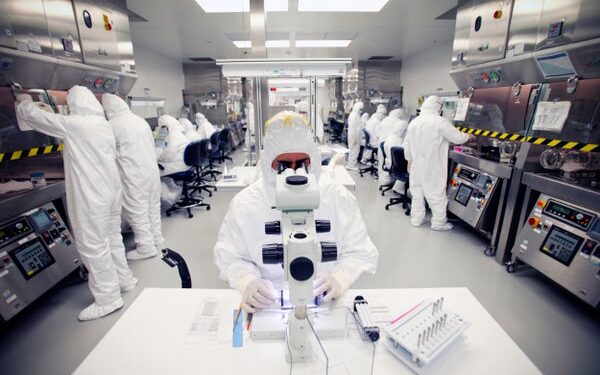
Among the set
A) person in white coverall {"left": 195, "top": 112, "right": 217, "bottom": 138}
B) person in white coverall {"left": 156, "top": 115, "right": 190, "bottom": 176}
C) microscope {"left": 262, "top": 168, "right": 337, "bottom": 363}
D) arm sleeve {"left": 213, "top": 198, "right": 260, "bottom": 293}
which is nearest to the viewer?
microscope {"left": 262, "top": 168, "right": 337, "bottom": 363}

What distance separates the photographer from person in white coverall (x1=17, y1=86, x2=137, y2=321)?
1.88 metres

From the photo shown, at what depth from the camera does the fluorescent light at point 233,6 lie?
9.89 feet

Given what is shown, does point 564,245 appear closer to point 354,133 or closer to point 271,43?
point 354,133

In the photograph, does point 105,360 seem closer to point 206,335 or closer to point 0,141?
point 206,335

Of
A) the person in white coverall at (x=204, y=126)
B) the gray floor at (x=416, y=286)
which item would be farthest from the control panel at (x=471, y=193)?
the person in white coverall at (x=204, y=126)

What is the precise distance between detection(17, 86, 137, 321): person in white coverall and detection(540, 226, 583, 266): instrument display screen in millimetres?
3161

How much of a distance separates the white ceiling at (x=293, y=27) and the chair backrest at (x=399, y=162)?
1636mm

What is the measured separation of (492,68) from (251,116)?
2.57 meters

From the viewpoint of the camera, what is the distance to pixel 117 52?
9.95ft

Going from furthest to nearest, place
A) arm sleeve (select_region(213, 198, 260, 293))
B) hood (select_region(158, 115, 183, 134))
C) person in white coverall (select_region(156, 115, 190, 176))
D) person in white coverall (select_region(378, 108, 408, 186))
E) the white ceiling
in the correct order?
person in white coverall (select_region(378, 108, 408, 186))
hood (select_region(158, 115, 183, 134))
person in white coverall (select_region(156, 115, 190, 176))
the white ceiling
arm sleeve (select_region(213, 198, 260, 293))

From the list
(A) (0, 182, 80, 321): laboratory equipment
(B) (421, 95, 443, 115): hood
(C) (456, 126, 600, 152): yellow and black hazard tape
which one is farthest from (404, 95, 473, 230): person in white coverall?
(A) (0, 182, 80, 321): laboratory equipment

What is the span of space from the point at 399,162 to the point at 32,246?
3674 mm

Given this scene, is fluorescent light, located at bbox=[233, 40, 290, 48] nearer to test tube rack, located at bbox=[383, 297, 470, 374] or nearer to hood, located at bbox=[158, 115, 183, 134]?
hood, located at bbox=[158, 115, 183, 134]

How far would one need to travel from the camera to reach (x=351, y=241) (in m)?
1.31
